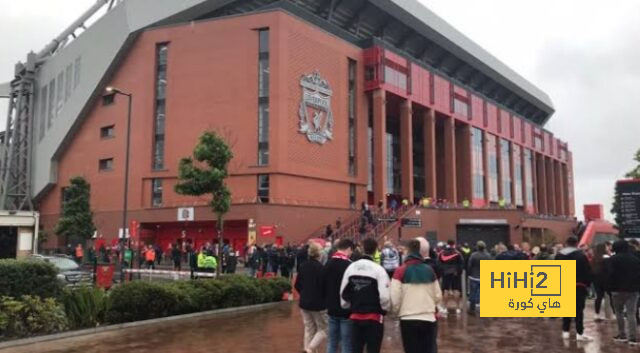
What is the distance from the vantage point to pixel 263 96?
3841cm

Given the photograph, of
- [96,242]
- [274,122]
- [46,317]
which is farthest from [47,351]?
[96,242]

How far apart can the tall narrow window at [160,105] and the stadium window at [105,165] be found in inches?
215

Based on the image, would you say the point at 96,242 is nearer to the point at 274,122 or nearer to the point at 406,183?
the point at 274,122

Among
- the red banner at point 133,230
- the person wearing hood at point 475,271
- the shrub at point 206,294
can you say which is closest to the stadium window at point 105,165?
the red banner at point 133,230

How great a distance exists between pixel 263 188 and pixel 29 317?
1034 inches

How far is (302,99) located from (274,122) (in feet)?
9.81

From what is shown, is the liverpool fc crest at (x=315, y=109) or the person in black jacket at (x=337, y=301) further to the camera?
the liverpool fc crest at (x=315, y=109)

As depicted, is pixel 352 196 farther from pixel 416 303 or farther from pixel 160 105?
pixel 416 303

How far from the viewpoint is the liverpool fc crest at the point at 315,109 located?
129 ft

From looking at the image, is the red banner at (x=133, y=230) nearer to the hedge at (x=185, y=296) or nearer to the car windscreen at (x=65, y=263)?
the car windscreen at (x=65, y=263)

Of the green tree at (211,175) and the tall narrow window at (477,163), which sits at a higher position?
the tall narrow window at (477,163)

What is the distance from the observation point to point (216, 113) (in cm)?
3934

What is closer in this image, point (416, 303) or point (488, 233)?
point (416, 303)

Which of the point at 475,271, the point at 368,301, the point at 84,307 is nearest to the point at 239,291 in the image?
the point at 84,307
